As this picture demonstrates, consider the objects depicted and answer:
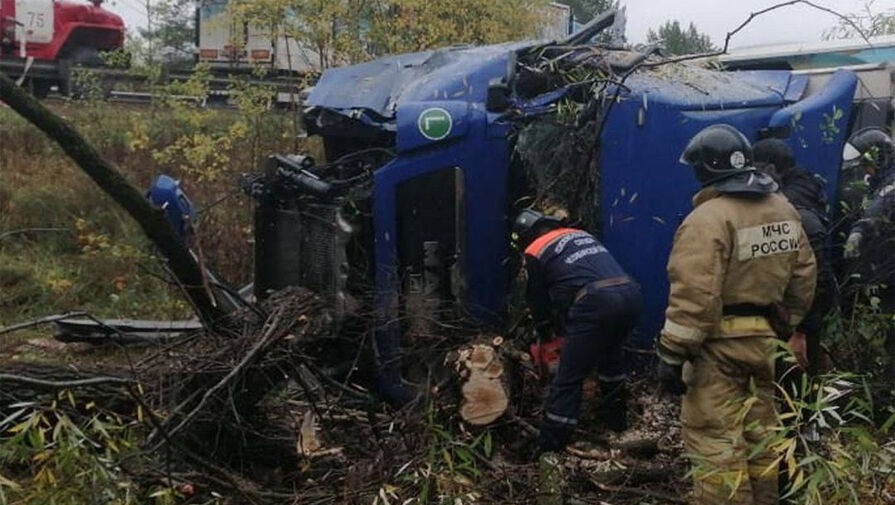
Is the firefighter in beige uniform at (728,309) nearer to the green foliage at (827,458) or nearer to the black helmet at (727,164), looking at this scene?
the black helmet at (727,164)

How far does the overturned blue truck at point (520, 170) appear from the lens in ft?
15.9

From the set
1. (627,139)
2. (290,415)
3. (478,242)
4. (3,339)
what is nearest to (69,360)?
(3,339)

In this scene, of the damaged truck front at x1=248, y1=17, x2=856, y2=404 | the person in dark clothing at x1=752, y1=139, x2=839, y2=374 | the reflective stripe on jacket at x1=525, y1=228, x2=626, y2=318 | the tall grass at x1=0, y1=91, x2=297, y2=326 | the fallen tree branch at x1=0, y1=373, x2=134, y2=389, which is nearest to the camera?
the fallen tree branch at x1=0, y1=373, x2=134, y2=389

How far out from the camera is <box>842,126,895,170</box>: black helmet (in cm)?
493

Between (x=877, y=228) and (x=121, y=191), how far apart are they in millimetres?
3471

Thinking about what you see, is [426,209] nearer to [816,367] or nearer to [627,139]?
[627,139]

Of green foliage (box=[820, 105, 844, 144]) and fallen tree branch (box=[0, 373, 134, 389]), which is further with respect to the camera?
green foliage (box=[820, 105, 844, 144])

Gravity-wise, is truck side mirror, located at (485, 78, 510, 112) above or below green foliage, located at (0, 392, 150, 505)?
above

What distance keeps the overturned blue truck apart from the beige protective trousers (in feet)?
4.05

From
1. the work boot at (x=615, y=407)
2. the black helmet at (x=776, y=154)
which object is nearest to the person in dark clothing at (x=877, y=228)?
the black helmet at (x=776, y=154)

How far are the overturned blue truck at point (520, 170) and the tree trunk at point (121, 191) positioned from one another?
0.82 m

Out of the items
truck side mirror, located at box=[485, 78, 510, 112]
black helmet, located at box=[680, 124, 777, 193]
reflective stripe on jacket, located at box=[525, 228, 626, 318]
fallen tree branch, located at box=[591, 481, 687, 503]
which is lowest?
fallen tree branch, located at box=[591, 481, 687, 503]

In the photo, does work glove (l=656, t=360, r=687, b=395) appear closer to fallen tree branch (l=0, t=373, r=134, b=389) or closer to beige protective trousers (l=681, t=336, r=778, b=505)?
beige protective trousers (l=681, t=336, r=778, b=505)

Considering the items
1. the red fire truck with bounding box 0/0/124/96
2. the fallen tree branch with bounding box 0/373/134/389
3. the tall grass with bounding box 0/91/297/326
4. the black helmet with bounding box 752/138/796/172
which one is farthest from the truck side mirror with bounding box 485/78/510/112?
the red fire truck with bounding box 0/0/124/96
